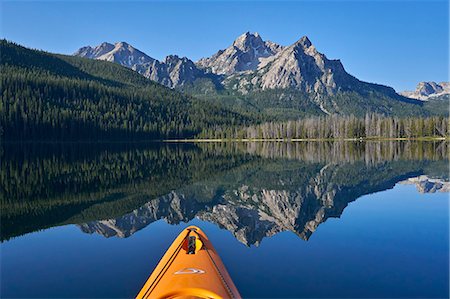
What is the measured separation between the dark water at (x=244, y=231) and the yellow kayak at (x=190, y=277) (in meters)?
2.42

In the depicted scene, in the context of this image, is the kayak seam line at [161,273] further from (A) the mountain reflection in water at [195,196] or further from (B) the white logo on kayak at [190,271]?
(A) the mountain reflection in water at [195,196]

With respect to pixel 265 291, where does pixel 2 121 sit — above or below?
above

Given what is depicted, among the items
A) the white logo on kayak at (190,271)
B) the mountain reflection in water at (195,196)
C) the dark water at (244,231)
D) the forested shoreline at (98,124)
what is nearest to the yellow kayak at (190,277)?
the white logo on kayak at (190,271)

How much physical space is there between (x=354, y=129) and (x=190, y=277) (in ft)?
574

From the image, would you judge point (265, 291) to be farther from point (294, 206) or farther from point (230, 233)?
point (294, 206)

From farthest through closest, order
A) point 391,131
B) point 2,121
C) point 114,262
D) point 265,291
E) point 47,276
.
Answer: point 391,131 < point 2,121 < point 114,262 < point 47,276 < point 265,291

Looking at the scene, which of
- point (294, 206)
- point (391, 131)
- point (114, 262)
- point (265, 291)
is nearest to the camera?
point (265, 291)

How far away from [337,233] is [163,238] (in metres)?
10.2

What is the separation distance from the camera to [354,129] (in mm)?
173000

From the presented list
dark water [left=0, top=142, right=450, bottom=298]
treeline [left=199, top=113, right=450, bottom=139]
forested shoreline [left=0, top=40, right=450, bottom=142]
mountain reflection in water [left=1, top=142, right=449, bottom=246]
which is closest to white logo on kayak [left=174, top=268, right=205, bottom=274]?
dark water [left=0, top=142, right=450, bottom=298]

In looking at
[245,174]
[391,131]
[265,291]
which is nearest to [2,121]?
[245,174]

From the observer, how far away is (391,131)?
16875 cm

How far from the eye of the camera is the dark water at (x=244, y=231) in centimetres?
1438

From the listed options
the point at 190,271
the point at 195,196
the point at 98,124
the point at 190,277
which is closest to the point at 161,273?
the point at 190,271
